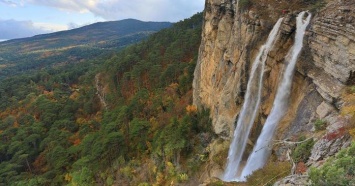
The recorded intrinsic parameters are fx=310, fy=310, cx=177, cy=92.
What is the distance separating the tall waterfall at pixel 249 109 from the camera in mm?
26467

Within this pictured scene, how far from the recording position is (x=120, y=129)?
4828 cm

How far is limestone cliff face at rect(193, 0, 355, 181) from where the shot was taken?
763 inches

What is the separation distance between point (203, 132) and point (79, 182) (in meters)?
16.3

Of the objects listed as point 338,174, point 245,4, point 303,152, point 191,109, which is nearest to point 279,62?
point 245,4

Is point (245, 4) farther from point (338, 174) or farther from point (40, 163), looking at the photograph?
point (40, 163)

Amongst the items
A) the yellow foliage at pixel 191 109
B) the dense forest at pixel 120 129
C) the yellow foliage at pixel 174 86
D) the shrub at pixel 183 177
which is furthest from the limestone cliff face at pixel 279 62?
the yellow foliage at pixel 174 86

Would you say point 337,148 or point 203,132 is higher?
point 337,148

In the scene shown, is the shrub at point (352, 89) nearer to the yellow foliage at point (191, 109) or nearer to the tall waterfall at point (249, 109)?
the tall waterfall at point (249, 109)

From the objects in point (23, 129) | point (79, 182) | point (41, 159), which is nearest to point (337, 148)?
point (79, 182)

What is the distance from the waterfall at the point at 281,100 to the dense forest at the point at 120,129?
36.8 ft

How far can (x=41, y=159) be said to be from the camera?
54.5 m

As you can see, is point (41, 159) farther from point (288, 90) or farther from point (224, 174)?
point (288, 90)

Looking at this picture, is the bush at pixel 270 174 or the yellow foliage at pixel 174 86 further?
the yellow foliage at pixel 174 86

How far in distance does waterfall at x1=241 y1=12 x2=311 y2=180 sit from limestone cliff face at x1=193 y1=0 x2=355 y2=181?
52 cm
